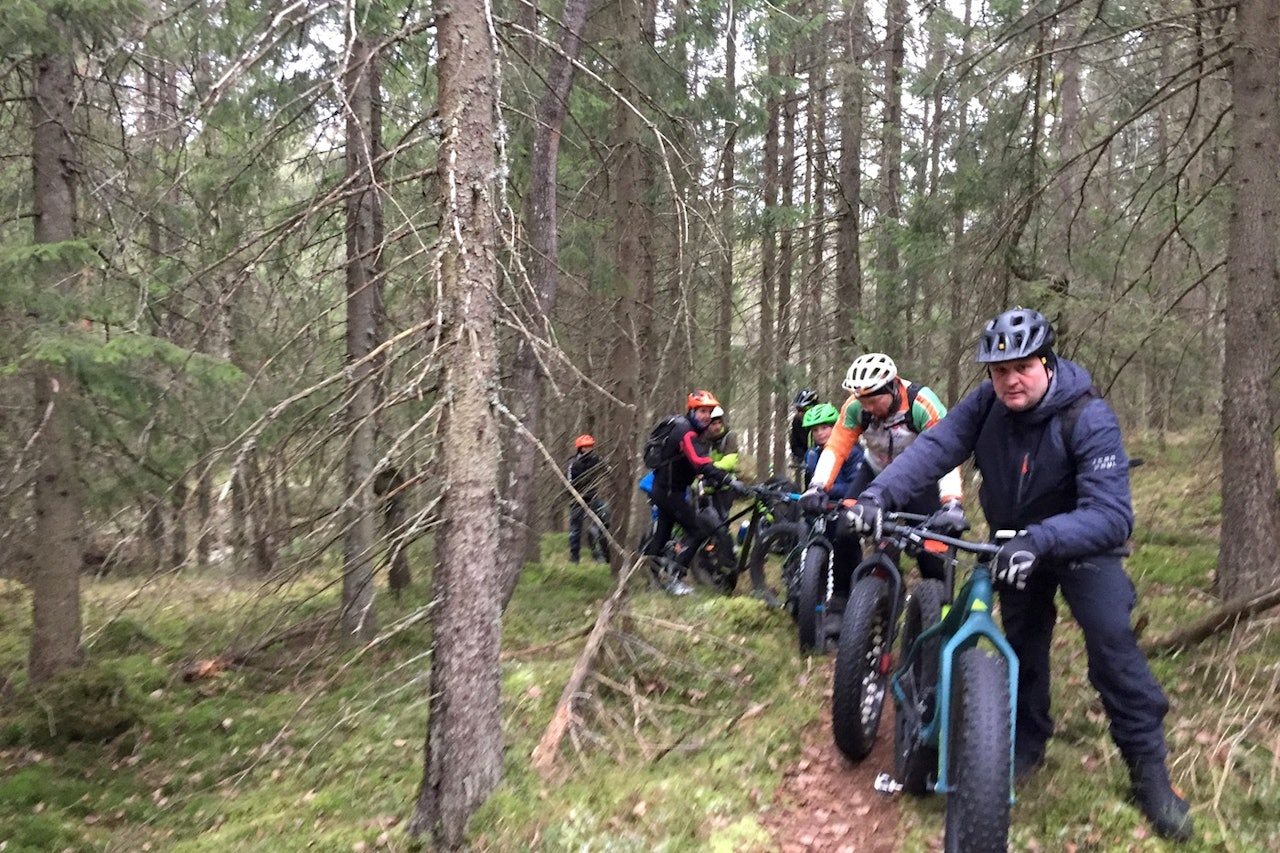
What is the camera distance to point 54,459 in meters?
7.89

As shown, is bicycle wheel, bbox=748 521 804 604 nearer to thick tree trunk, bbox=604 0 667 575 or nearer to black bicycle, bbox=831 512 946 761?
thick tree trunk, bbox=604 0 667 575

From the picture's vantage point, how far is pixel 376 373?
3.78 meters

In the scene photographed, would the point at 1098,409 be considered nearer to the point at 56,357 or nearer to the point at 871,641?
the point at 871,641

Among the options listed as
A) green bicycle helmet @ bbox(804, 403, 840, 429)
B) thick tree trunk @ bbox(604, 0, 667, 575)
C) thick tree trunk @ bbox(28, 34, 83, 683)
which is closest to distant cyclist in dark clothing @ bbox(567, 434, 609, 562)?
thick tree trunk @ bbox(604, 0, 667, 575)

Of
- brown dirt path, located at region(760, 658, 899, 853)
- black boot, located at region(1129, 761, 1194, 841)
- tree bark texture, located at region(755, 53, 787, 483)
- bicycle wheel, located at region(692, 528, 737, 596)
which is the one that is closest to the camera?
black boot, located at region(1129, 761, 1194, 841)

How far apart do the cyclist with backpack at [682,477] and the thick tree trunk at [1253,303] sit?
3.56 m

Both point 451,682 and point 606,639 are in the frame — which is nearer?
point 451,682

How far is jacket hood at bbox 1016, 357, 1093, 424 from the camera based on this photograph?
136 inches

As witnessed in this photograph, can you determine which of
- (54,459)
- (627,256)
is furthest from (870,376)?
(54,459)

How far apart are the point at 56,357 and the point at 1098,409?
21.2 ft

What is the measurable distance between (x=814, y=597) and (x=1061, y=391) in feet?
10.1

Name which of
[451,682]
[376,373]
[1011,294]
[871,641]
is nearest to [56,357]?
[376,373]

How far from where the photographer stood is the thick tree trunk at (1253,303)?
550 cm

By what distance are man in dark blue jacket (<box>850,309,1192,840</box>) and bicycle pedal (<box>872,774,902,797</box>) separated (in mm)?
1015
